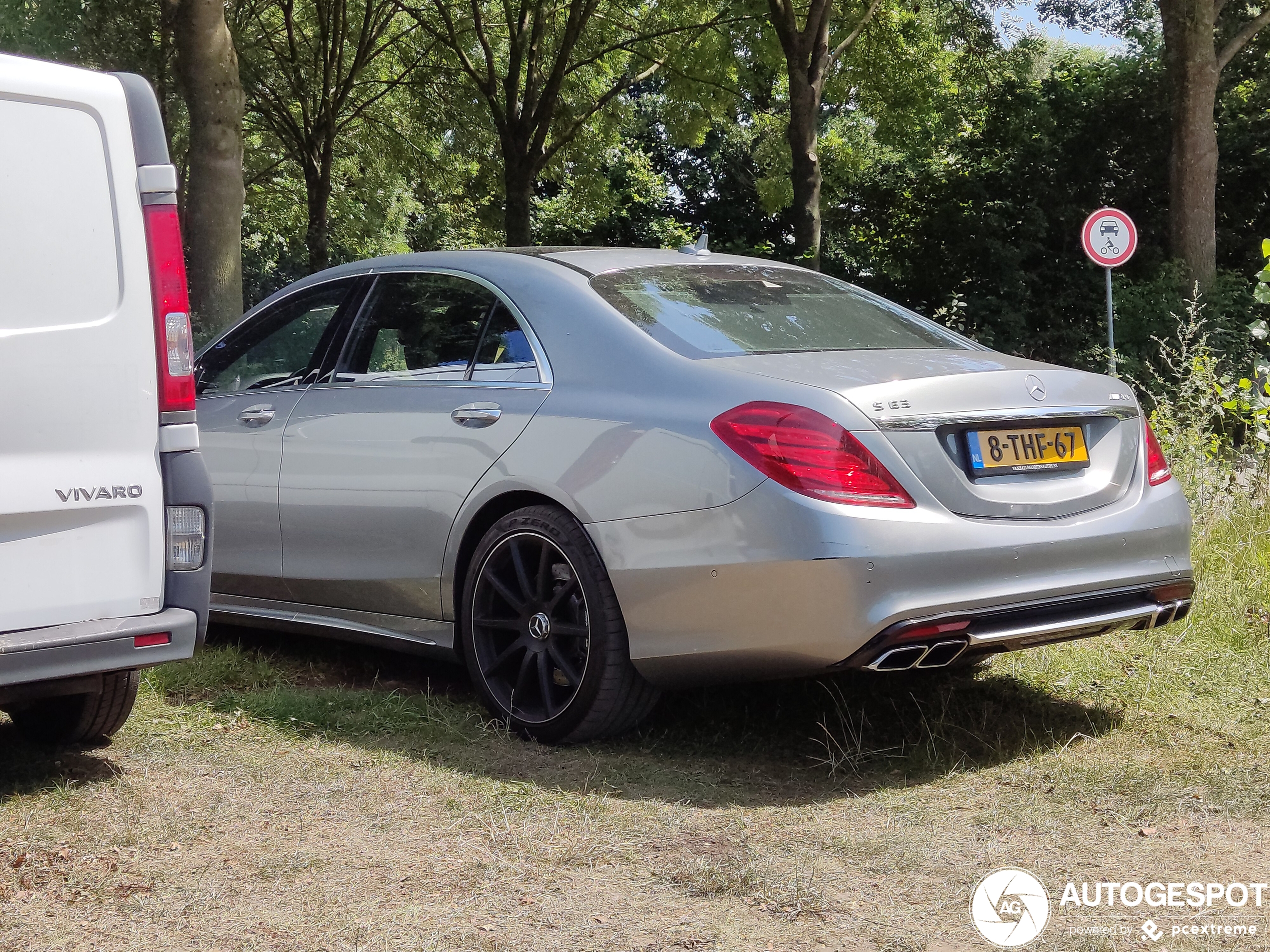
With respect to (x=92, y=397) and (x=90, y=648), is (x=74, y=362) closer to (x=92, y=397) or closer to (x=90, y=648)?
(x=92, y=397)

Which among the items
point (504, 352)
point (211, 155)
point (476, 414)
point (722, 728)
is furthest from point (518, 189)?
point (722, 728)

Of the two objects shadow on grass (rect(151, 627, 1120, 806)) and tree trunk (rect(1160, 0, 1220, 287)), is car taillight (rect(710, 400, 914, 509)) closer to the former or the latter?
shadow on grass (rect(151, 627, 1120, 806))

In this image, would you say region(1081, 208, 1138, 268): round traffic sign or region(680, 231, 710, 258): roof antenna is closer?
region(680, 231, 710, 258): roof antenna

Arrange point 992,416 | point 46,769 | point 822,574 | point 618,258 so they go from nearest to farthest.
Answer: point 822,574 → point 992,416 → point 46,769 → point 618,258

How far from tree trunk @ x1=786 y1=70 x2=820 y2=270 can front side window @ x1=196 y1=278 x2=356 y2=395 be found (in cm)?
1230

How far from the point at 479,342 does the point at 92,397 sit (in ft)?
4.80

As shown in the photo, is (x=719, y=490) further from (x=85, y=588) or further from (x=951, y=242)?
(x=951, y=242)

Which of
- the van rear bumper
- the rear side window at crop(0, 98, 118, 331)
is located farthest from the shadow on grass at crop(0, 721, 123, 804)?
the rear side window at crop(0, 98, 118, 331)

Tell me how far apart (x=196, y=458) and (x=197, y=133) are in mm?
7570

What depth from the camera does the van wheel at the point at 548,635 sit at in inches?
166

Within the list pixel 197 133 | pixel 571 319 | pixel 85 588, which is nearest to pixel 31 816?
pixel 85 588

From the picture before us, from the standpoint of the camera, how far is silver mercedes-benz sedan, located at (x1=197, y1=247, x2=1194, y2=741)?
3832 millimetres

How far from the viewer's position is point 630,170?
1417 inches

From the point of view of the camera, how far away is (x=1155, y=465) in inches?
177
